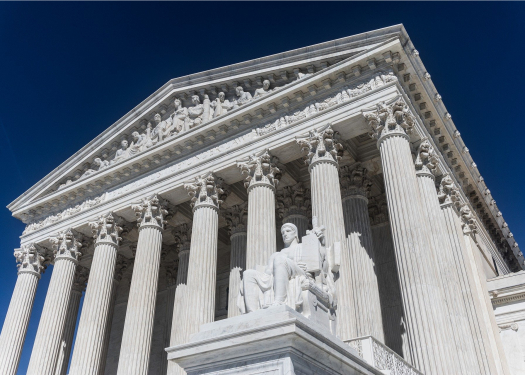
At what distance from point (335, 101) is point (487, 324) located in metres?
12.6

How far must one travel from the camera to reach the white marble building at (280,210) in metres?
19.2

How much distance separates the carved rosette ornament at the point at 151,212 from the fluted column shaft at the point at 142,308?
11.7 inches

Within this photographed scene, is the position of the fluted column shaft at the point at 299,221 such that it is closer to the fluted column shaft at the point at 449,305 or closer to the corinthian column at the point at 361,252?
the corinthian column at the point at 361,252

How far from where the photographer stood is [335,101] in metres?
22.4

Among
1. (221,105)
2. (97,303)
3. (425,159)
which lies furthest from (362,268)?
(97,303)

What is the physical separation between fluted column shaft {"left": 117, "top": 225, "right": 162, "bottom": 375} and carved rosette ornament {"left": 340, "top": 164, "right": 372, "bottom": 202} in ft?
32.4

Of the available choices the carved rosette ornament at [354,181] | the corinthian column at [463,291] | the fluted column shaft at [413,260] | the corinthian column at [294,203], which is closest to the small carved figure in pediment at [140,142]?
the corinthian column at [294,203]

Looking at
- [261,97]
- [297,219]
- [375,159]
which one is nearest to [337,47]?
[261,97]

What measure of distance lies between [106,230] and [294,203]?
10474mm

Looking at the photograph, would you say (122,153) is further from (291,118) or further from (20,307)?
(291,118)

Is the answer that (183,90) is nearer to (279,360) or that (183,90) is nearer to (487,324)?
(487,324)

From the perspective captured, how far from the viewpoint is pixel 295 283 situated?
30.5ft

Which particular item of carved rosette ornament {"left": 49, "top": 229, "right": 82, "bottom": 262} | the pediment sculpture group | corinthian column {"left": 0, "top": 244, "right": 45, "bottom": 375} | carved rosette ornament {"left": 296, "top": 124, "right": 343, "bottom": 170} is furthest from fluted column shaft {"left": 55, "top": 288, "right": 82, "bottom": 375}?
carved rosette ornament {"left": 296, "top": 124, "right": 343, "bottom": 170}

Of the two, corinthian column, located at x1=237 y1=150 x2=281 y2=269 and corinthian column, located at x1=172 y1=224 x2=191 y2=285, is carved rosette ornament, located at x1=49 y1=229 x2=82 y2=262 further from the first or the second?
corinthian column, located at x1=237 y1=150 x2=281 y2=269
